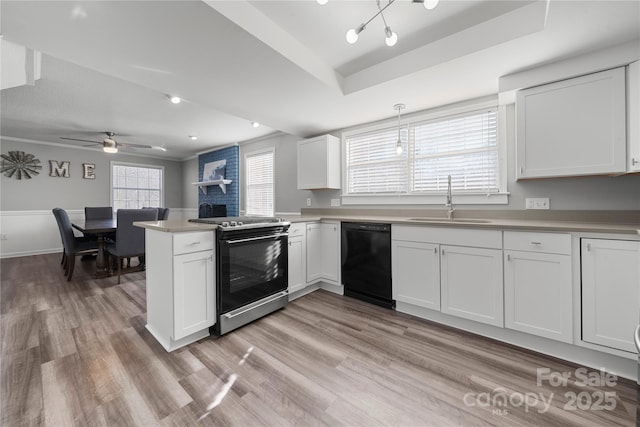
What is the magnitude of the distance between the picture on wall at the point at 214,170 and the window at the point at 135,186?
6.11 ft

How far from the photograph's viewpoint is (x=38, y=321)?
2246mm

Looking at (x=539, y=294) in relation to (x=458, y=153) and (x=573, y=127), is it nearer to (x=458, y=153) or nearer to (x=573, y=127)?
(x=573, y=127)

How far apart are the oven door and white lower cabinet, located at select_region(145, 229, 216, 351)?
3.5 inches

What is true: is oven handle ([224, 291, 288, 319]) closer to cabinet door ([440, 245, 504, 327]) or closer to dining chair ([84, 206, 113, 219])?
cabinet door ([440, 245, 504, 327])

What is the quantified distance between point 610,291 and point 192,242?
9.24 feet

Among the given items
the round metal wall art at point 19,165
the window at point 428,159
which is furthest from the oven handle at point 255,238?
the round metal wall art at point 19,165

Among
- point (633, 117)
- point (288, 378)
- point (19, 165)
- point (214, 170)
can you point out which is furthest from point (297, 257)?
point (19, 165)

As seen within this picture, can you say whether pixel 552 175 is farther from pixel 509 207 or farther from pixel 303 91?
pixel 303 91

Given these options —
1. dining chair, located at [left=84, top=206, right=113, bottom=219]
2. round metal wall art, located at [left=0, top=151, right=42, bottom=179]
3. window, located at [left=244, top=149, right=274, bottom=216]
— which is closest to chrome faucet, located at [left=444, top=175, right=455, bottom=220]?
window, located at [left=244, top=149, right=274, bottom=216]

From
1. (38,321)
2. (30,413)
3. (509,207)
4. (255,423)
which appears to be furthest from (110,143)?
(509,207)

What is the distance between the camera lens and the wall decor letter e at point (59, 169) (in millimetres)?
5323

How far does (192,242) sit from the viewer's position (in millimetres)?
1859

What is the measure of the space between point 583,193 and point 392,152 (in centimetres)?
182

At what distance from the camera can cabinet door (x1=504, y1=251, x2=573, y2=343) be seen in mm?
1680
